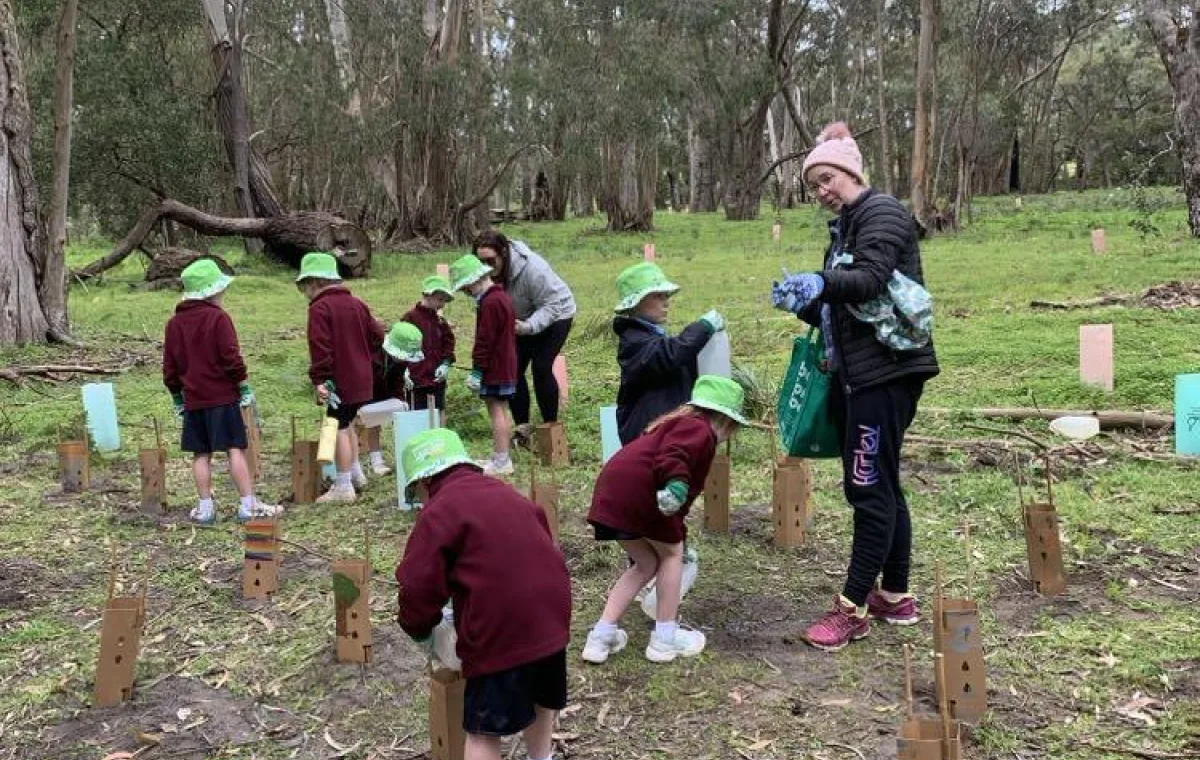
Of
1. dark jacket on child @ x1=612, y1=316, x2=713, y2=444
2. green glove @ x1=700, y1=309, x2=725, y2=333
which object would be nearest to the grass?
dark jacket on child @ x1=612, y1=316, x2=713, y2=444

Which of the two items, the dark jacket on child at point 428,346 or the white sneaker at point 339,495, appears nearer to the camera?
the white sneaker at point 339,495

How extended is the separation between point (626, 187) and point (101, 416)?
25112 mm

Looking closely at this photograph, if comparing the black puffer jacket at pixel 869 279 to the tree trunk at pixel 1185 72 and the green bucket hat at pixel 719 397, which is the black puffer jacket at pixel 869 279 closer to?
the green bucket hat at pixel 719 397

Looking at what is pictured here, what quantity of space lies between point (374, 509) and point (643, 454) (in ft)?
8.86

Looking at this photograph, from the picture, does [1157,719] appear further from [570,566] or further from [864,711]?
[570,566]

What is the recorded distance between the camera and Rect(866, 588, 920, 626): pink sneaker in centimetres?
414

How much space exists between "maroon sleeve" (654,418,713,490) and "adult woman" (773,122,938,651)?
52 centimetres

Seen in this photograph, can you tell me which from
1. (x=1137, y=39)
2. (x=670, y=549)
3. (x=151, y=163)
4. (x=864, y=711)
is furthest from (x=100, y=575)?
(x=1137, y=39)

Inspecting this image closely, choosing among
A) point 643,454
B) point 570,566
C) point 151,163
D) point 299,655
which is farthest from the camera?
point 151,163

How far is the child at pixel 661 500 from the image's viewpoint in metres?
3.71

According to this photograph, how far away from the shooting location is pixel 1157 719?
10.9ft

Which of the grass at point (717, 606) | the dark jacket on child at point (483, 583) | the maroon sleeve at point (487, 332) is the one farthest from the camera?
the maroon sleeve at point (487, 332)

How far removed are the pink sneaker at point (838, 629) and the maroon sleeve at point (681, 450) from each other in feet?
2.54

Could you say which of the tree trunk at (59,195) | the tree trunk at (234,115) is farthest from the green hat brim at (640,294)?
the tree trunk at (234,115)
